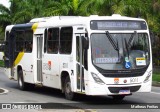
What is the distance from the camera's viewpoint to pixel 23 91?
20.9 metres

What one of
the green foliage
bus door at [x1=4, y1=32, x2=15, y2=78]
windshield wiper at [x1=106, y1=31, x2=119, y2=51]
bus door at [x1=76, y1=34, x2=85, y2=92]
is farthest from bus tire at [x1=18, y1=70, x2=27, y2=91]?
the green foliage

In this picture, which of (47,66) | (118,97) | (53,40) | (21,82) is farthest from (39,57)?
(118,97)

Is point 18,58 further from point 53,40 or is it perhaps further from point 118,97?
point 118,97

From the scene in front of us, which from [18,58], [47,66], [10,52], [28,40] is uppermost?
[28,40]

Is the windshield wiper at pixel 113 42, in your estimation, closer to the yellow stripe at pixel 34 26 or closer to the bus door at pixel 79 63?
the bus door at pixel 79 63

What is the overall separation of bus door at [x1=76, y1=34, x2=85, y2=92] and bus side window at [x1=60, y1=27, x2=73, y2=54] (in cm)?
61

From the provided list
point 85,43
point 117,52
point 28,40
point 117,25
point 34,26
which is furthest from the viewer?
point 28,40

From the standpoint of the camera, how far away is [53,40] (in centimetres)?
1803

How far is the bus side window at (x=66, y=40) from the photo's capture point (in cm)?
1655

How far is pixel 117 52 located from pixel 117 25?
38.3 inches

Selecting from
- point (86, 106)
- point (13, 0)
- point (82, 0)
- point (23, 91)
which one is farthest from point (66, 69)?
point (13, 0)

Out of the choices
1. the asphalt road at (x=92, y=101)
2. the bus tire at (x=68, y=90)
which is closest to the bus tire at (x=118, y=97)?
the asphalt road at (x=92, y=101)

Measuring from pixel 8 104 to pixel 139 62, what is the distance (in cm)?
439

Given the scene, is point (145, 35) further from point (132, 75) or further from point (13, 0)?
point (13, 0)
